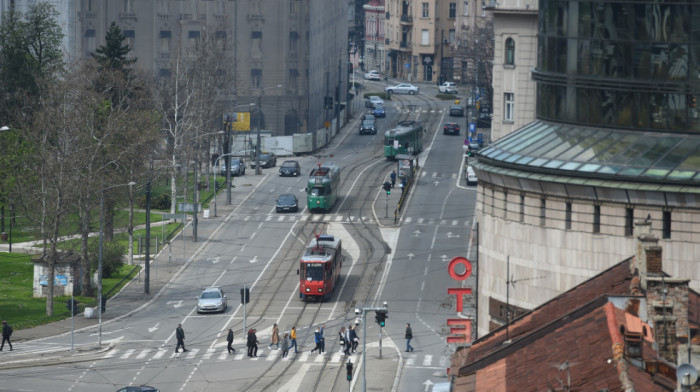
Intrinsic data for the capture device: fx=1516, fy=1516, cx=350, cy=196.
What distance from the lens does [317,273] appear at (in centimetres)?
9081

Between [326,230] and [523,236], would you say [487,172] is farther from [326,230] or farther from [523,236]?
[326,230]

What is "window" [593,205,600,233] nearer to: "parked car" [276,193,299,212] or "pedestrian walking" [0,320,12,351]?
"pedestrian walking" [0,320,12,351]

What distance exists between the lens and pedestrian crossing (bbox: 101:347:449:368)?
78.0m

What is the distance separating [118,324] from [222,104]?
57518mm

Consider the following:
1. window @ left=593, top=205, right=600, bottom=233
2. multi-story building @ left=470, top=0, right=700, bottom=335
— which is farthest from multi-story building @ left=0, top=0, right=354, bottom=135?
window @ left=593, top=205, right=600, bottom=233

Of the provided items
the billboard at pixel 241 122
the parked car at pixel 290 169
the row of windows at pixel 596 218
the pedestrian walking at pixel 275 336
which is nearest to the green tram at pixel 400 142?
the parked car at pixel 290 169

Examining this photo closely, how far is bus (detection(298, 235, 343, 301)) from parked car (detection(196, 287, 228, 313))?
16.0 ft

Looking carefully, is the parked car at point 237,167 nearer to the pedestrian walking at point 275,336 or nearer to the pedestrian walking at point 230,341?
the pedestrian walking at point 275,336

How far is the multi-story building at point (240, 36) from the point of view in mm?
153750

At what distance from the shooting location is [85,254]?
307 ft

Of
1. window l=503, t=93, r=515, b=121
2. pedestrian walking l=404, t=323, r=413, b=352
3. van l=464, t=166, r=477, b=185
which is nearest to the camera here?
pedestrian walking l=404, t=323, r=413, b=352

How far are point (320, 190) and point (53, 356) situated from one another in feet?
137

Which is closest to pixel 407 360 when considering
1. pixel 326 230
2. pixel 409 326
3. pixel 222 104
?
pixel 409 326

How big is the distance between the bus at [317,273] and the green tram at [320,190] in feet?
73.4
